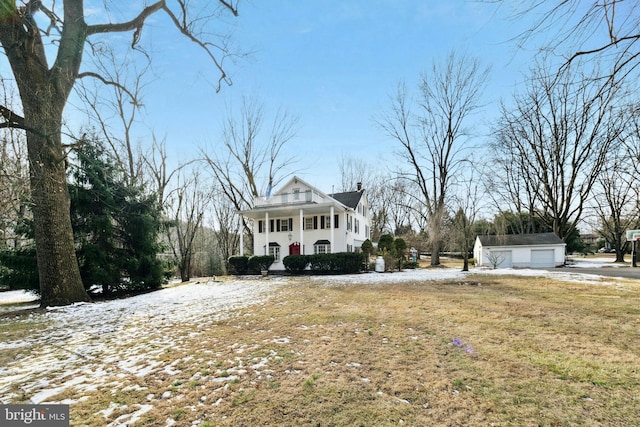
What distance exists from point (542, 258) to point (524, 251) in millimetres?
1519

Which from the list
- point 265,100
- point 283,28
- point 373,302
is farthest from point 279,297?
point 265,100

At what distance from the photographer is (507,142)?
2594 centimetres

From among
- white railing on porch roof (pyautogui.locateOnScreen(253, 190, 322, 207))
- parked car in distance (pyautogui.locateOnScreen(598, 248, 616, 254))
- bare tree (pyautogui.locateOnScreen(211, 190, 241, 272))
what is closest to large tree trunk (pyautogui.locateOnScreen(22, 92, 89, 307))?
white railing on porch roof (pyautogui.locateOnScreen(253, 190, 322, 207))

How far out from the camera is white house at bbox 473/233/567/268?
2419 cm

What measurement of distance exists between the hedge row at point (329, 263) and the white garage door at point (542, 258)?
16.9m

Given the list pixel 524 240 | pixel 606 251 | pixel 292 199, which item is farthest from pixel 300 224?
pixel 606 251

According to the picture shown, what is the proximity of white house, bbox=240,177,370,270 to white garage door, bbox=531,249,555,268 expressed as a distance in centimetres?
1560

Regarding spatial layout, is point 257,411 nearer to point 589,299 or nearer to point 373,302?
point 373,302

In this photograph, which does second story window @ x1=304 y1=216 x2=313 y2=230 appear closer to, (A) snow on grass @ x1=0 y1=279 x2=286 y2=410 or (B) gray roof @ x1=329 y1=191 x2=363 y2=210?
(B) gray roof @ x1=329 y1=191 x2=363 y2=210

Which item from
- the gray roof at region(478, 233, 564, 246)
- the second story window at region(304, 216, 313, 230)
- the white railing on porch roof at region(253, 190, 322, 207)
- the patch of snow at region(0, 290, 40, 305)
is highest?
the white railing on porch roof at region(253, 190, 322, 207)

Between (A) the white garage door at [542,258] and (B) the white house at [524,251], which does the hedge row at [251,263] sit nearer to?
(B) the white house at [524,251]

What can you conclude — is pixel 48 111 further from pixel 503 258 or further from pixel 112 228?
pixel 503 258

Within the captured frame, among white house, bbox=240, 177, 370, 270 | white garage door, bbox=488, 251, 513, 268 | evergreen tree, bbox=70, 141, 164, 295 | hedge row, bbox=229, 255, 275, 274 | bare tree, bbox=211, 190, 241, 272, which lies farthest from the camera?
bare tree, bbox=211, 190, 241, 272

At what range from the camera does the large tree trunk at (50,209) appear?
7.29 metres
